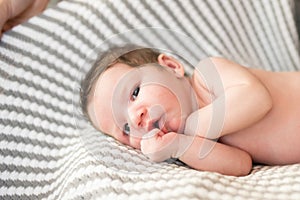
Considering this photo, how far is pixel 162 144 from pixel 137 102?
0.07 meters

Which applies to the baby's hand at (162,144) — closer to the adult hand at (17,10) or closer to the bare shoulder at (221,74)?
the bare shoulder at (221,74)

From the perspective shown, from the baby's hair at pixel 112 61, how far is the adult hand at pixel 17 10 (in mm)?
277

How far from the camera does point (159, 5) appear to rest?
1.00 m

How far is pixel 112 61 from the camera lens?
73 centimetres

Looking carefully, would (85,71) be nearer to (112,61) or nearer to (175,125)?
(112,61)

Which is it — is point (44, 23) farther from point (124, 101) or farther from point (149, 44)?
point (124, 101)

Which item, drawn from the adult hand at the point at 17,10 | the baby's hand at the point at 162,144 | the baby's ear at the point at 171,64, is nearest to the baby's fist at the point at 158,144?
the baby's hand at the point at 162,144

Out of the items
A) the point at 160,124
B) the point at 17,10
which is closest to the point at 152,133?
the point at 160,124

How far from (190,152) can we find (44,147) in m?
0.27

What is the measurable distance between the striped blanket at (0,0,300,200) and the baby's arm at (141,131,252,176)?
0.06ft

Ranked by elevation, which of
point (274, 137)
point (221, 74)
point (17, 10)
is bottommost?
point (274, 137)

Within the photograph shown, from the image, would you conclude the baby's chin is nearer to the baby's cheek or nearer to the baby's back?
the baby's cheek

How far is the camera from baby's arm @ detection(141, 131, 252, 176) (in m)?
0.69

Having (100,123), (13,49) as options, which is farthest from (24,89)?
(100,123)
